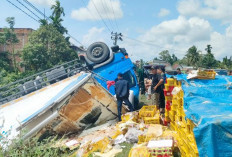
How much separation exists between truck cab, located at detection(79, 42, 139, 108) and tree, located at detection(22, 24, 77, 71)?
1932 centimetres

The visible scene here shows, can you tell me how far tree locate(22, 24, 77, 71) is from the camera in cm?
2739

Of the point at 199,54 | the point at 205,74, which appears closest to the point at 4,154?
the point at 205,74

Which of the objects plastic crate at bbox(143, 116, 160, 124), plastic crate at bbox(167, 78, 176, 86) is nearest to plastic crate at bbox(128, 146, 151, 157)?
plastic crate at bbox(143, 116, 160, 124)

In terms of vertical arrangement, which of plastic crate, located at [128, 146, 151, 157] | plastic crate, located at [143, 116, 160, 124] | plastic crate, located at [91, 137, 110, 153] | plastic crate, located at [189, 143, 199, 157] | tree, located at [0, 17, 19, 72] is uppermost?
tree, located at [0, 17, 19, 72]

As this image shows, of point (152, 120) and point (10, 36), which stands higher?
point (10, 36)

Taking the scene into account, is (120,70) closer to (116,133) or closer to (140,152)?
(116,133)

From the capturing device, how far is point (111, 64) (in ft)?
31.4

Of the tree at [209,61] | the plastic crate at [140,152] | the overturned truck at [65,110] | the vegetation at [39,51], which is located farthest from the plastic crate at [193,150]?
the tree at [209,61]

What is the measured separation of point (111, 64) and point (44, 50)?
2098 cm

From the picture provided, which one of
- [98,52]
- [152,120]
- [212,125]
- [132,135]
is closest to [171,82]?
[152,120]

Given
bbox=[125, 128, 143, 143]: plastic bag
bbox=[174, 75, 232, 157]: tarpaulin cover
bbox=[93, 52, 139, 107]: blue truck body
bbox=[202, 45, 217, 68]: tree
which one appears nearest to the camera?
bbox=[174, 75, 232, 157]: tarpaulin cover

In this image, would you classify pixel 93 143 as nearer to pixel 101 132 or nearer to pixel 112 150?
pixel 112 150

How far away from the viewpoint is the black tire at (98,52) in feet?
32.1

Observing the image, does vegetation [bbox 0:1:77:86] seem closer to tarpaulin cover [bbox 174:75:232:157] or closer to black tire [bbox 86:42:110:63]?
black tire [bbox 86:42:110:63]
